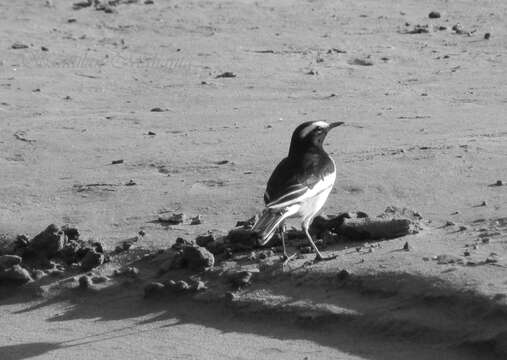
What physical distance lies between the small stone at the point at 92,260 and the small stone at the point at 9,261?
452 mm

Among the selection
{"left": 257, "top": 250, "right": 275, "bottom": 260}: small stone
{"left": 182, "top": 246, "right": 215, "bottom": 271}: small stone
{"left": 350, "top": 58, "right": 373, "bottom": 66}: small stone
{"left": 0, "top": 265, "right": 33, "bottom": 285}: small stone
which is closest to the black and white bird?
{"left": 257, "top": 250, "right": 275, "bottom": 260}: small stone

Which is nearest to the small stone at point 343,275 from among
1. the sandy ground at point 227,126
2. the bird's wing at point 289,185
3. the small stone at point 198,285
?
the sandy ground at point 227,126

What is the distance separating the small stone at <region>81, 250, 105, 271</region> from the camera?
785 centimetres

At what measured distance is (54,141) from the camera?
35.2 ft

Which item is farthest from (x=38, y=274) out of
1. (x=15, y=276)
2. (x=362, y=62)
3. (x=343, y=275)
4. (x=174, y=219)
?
(x=362, y=62)

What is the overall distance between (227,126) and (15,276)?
12.0ft

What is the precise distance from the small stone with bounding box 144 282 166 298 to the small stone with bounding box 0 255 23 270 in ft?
3.74

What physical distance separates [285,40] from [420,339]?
8.59 metres

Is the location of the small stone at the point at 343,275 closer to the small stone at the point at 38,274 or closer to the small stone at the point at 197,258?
the small stone at the point at 197,258

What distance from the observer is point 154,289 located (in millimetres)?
7281

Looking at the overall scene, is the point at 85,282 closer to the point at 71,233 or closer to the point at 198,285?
the point at 71,233

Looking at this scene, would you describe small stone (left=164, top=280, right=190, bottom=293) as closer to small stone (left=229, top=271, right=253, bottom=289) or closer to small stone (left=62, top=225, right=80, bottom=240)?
small stone (left=229, top=271, right=253, bottom=289)

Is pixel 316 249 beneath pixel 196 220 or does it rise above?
above

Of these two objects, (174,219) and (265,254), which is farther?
(174,219)
